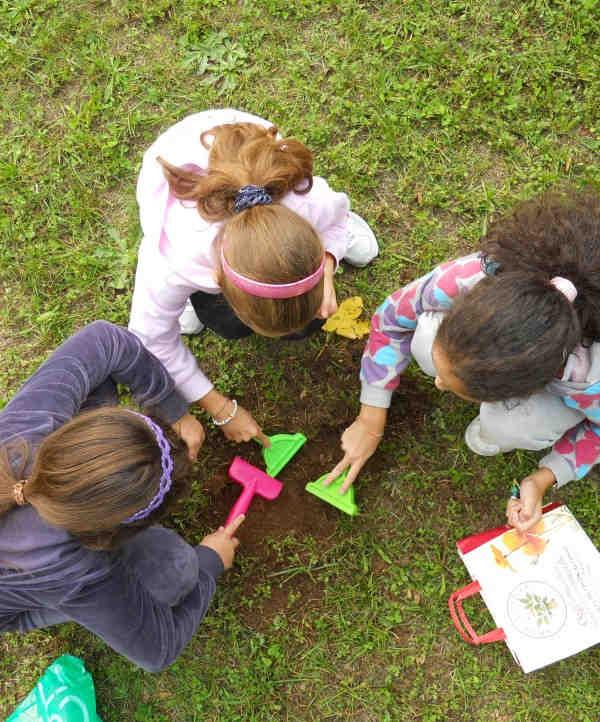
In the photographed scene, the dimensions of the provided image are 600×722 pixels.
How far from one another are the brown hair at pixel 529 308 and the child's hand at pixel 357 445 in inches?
29.5

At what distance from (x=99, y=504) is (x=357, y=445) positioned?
1151 millimetres

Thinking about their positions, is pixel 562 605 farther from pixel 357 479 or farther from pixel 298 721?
pixel 298 721

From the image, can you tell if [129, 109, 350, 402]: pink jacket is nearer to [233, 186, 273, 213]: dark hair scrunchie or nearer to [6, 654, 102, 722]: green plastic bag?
[233, 186, 273, 213]: dark hair scrunchie

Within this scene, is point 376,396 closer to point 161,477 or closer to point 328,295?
point 328,295

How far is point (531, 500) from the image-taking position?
2.14m

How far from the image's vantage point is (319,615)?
7.71 feet

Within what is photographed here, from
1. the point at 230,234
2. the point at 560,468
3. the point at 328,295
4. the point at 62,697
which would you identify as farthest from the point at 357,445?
the point at 62,697

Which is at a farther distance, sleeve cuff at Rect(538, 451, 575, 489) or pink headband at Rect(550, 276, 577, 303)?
sleeve cuff at Rect(538, 451, 575, 489)

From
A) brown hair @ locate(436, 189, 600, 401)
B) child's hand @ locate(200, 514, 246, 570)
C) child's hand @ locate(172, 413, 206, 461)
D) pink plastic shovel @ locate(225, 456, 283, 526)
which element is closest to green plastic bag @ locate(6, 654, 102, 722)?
child's hand @ locate(200, 514, 246, 570)

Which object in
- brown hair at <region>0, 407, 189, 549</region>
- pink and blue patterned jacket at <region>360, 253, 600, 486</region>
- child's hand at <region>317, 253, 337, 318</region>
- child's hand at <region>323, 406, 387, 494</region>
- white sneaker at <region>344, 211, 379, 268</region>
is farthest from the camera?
white sneaker at <region>344, 211, 379, 268</region>

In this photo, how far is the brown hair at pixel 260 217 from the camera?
4.92ft

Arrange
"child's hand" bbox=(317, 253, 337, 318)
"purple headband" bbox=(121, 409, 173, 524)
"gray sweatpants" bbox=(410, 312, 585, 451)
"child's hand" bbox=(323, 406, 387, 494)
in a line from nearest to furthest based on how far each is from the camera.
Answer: "purple headband" bbox=(121, 409, 173, 524)
"gray sweatpants" bbox=(410, 312, 585, 451)
"child's hand" bbox=(317, 253, 337, 318)
"child's hand" bbox=(323, 406, 387, 494)

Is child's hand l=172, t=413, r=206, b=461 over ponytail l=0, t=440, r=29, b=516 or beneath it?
beneath

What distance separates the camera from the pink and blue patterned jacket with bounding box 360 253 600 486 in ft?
5.57
